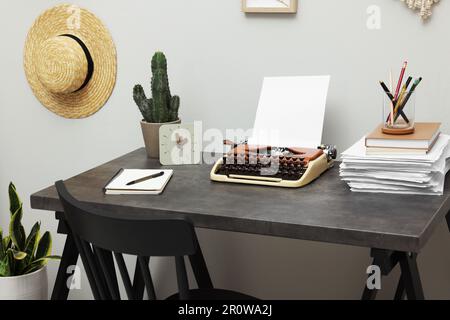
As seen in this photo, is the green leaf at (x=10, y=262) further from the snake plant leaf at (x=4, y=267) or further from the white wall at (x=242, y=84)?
the white wall at (x=242, y=84)

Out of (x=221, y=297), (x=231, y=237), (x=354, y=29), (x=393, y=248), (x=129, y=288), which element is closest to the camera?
(x=393, y=248)

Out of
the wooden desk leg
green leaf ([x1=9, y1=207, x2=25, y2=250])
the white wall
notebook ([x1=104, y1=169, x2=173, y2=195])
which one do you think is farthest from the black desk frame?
A: green leaf ([x1=9, y1=207, x2=25, y2=250])

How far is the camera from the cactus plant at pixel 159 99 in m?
2.08

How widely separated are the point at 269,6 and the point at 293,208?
32.5 inches

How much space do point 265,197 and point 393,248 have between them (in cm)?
41

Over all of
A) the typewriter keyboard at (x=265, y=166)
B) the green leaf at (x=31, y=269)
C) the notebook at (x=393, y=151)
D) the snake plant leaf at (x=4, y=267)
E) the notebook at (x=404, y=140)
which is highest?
the notebook at (x=404, y=140)

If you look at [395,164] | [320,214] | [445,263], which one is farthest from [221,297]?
[445,263]

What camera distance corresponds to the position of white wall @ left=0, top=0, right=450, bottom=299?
79.9 inches

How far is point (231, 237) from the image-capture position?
2412 mm

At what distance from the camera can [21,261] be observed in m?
2.38

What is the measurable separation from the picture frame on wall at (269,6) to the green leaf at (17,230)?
3.51ft

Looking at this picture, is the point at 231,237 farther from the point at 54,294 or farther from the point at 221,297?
the point at 54,294

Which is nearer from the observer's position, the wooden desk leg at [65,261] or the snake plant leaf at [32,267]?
the wooden desk leg at [65,261]

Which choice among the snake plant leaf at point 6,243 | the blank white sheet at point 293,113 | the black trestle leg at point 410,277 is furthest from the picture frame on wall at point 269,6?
the snake plant leaf at point 6,243
